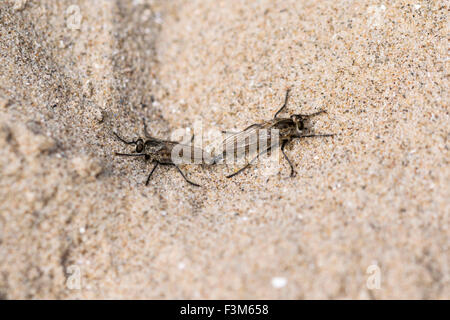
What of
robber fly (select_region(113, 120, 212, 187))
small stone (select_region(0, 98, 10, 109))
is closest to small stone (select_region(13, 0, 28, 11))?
small stone (select_region(0, 98, 10, 109))

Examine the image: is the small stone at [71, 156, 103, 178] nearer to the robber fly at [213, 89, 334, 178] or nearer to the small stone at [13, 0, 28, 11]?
the robber fly at [213, 89, 334, 178]

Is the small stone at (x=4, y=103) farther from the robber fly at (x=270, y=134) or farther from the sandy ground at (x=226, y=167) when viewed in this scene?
the robber fly at (x=270, y=134)

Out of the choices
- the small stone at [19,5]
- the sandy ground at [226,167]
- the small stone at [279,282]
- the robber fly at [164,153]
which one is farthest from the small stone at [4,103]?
the small stone at [279,282]

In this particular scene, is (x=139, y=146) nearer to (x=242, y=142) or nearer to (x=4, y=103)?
(x=242, y=142)

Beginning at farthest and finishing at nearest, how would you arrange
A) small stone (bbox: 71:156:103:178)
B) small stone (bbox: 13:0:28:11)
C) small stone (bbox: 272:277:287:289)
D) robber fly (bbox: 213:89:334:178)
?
small stone (bbox: 13:0:28:11) → robber fly (bbox: 213:89:334:178) → small stone (bbox: 71:156:103:178) → small stone (bbox: 272:277:287:289)

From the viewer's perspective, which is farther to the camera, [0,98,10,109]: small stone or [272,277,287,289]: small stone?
[0,98,10,109]: small stone
